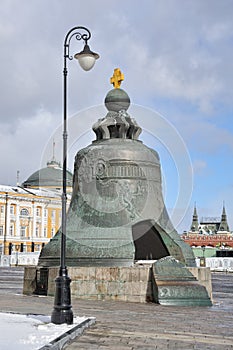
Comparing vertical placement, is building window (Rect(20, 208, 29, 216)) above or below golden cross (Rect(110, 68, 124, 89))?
above

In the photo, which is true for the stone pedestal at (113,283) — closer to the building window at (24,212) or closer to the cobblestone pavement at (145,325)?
the cobblestone pavement at (145,325)

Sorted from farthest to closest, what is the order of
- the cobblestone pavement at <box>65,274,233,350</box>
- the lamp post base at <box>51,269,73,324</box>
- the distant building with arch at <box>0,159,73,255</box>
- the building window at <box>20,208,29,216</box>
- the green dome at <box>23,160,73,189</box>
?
the building window at <box>20,208,29,216</box> < the green dome at <box>23,160,73,189</box> < the distant building with arch at <box>0,159,73,255</box> < the lamp post base at <box>51,269,73,324</box> < the cobblestone pavement at <box>65,274,233,350</box>

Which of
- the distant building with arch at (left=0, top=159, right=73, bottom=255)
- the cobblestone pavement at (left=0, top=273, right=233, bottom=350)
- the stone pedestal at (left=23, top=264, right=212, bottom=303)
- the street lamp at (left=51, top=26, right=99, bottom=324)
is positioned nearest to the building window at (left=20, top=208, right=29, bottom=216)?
the distant building with arch at (left=0, top=159, right=73, bottom=255)

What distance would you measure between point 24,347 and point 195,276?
25.8ft

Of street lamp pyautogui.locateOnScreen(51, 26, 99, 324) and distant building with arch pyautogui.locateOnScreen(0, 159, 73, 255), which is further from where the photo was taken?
distant building with arch pyautogui.locateOnScreen(0, 159, 73, 255)

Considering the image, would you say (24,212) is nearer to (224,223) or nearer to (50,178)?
(50,178)

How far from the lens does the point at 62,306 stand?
27.1ft

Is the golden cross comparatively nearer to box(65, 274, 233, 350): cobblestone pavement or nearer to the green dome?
box(65, 274, 233, 350): cobblestone pavement

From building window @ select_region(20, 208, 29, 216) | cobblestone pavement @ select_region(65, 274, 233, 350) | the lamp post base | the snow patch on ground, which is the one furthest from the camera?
building window @ select_region(20, 208, 29, 216)

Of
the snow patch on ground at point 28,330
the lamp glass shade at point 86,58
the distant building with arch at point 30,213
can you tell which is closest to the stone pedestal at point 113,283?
the snow patch on ground at point 28,330

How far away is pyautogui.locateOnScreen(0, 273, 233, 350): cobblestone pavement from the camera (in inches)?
283

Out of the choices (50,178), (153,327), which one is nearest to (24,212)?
(50,178)

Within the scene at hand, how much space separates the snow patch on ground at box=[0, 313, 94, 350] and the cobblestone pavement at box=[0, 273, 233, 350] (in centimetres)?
30

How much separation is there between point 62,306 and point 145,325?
4.88 ft
